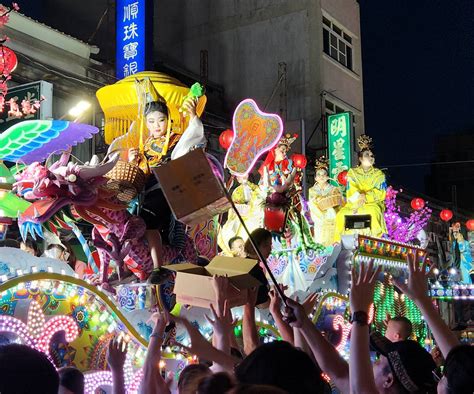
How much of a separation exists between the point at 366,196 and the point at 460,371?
11.2 m

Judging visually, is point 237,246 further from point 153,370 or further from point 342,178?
point 342,178

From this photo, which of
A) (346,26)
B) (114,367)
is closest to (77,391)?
(114,367)

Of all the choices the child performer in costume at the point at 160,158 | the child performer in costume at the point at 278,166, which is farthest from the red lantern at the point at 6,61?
the child performer in costume at the point at 278,166

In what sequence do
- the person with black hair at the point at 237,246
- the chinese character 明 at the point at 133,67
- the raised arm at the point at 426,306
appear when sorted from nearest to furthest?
the raised arm at the point at 426,306 < the person with black hair at the point at 237,246 < the chinese character 明 at the point at 133,67

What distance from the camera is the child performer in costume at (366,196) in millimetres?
13898

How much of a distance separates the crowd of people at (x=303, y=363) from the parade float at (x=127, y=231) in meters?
0.61

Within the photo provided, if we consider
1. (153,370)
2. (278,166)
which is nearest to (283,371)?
(153,370)

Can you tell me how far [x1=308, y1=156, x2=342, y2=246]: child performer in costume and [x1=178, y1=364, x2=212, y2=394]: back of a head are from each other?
992 centimetres

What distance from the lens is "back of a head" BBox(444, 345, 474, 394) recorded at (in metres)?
2.85

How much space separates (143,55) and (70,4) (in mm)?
8169

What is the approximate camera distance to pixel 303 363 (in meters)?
2.67

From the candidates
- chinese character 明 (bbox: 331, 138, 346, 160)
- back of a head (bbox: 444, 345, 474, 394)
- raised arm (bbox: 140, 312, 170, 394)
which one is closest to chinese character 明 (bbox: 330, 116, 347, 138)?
chinese character 明 (bbox: 331, 138, 346, 160)

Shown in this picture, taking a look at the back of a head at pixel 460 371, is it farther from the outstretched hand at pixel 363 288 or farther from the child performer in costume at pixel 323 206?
the child performer in costume at pixel 323 206

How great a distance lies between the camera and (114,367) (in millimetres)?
3576
